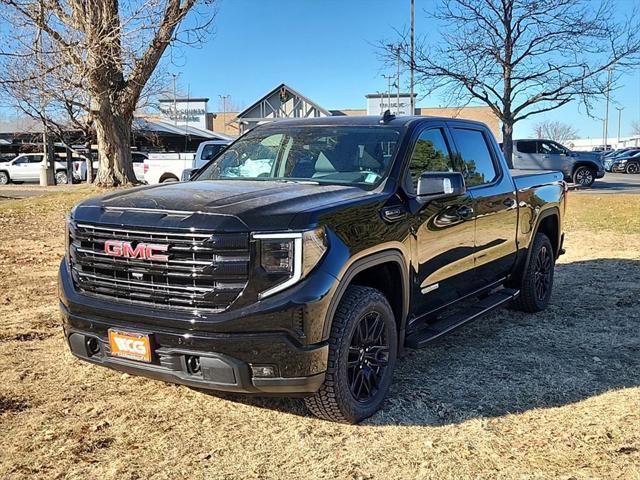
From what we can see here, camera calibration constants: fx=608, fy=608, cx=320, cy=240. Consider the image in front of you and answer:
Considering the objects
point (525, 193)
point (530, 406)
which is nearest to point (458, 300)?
point (530, 406)

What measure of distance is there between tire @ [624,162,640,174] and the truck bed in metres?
37.8

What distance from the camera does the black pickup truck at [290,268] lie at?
3.13 metres

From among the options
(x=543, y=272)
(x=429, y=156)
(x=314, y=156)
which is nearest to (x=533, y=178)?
(x=543, y=272)

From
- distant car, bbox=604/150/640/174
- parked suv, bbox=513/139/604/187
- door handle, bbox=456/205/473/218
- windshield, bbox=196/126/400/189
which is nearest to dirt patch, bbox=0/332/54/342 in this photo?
windshield, bbox=196/126/400/189

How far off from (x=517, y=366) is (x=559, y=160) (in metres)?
21.4

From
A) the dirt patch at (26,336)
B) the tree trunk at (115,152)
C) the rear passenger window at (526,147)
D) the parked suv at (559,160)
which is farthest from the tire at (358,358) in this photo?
the rear passenger window at (526,147)

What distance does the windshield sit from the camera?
4.26 m

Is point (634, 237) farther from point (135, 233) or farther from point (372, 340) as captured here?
point (135, 233)

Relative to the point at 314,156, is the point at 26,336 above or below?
below

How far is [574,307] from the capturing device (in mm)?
6520

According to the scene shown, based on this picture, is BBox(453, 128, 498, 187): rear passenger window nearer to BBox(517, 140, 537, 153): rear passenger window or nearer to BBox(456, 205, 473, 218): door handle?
BBox(456, 205, 473, 218): door handle

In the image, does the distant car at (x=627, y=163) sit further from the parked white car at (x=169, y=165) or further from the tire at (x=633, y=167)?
the parked white car at (x=169, y=165)

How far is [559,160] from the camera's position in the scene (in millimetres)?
24141

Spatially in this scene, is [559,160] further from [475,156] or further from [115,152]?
[475,156]
